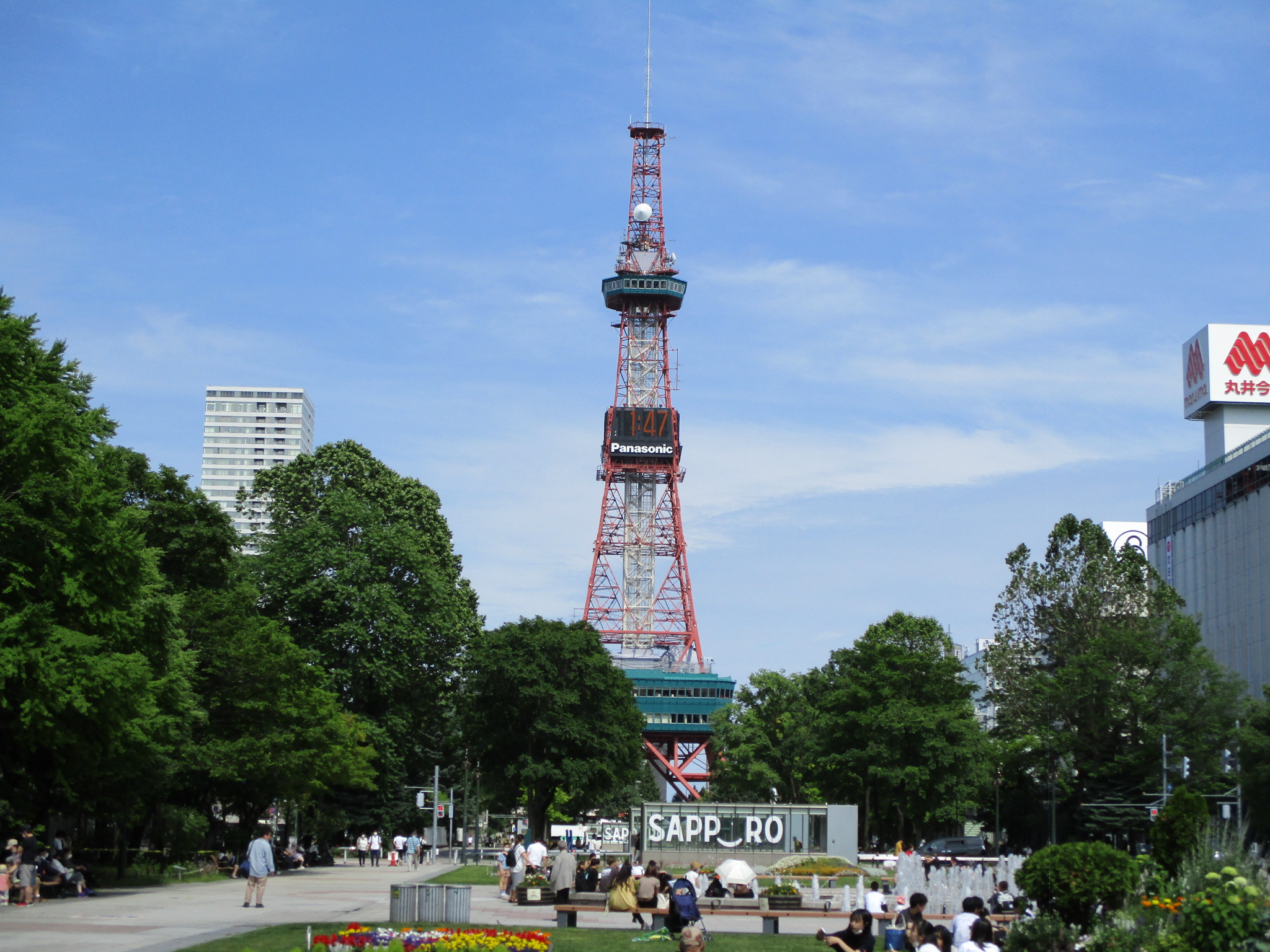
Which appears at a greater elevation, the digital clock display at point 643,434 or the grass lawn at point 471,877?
the digital clock display at point 643,434

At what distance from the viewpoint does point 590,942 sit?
24516 millimetres

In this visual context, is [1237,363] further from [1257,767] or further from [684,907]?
[684,907]

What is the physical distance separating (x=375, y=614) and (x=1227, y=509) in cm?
A: 5271

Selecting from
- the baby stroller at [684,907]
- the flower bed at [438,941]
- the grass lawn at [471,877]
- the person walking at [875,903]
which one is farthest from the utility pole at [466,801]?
the flower bed at [438,941]

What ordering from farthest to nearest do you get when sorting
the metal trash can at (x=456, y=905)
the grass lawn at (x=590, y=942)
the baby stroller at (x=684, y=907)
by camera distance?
the baby stroller at (x=684, y=907), the metal trash can at (x=456, y=905), the grass lawn at (x=590, y=942)

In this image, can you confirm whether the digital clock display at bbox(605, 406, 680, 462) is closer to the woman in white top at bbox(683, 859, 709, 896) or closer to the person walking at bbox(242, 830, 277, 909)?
the woman in white top at bbox(683, 859, 709, 896)

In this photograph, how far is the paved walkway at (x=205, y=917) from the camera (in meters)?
22.4

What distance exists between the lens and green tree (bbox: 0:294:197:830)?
28.7m

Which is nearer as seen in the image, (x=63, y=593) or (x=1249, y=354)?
(x=63, y=593)

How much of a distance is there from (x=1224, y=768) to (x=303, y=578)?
125 feet

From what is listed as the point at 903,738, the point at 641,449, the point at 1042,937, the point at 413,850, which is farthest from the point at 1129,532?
the point at 1042,937

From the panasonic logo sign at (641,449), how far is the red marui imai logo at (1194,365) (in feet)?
171

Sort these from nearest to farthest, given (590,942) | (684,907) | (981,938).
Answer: (981,938), (590,942), (684,907)

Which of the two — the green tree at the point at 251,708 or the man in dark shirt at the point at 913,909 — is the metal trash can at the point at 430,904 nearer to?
the man in dark shirt at the point at 913,909
